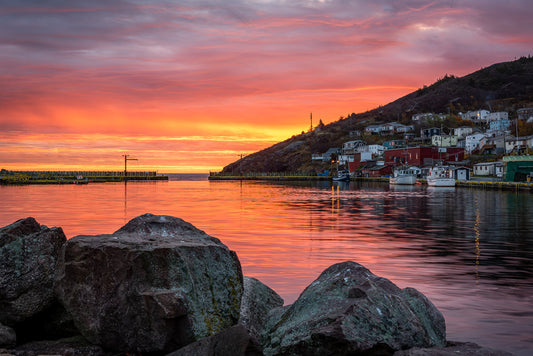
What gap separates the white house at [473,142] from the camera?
15688 centimetres

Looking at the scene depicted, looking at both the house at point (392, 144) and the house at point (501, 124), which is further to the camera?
the house at point (392, 144)

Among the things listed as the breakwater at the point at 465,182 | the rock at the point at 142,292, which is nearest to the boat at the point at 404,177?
the breakwater at the point at 465,182

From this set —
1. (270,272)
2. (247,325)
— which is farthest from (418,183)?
(247,325)

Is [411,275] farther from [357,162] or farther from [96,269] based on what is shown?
[357,162]

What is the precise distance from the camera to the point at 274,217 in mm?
39375

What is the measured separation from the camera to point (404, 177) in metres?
124

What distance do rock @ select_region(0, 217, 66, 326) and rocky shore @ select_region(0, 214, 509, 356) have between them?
0.06 feet

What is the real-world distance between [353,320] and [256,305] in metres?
2.78

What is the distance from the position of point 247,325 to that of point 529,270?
42.3 ft

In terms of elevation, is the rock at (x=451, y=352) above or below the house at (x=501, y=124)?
below

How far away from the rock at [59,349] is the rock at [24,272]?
26.2 inches

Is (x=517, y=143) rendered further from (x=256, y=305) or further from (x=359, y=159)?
(x=256, y=305)

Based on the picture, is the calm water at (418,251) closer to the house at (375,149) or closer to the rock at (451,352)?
the rock at (451,352)

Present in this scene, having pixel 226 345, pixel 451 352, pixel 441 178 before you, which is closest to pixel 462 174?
pixel 441 178
